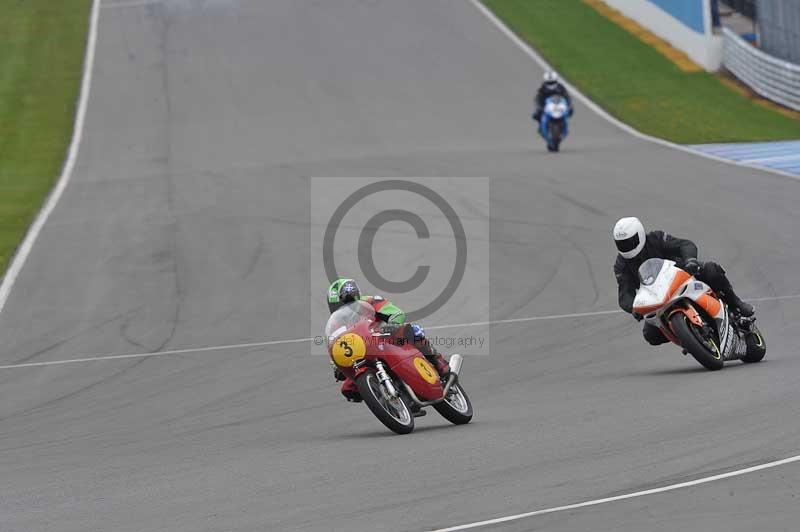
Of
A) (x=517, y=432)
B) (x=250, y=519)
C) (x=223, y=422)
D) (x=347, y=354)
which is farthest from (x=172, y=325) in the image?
(x=250, y=519)

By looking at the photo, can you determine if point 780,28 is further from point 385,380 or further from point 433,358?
point 385,380

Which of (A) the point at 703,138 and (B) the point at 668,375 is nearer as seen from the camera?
(B) the point at 668,375

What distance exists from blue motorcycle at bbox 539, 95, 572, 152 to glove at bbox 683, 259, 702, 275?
17.0 meters

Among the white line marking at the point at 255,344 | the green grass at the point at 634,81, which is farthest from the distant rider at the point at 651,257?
the green grass at the point at 634,81

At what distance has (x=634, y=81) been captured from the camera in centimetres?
3594

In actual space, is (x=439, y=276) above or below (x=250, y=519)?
below

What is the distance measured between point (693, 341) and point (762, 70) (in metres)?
24.9

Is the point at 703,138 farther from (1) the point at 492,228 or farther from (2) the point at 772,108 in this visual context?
(1) the point at 492,228

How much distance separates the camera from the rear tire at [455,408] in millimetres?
10031

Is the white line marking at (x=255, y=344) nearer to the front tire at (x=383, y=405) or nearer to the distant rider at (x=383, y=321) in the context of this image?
the distant rider at (x=383, y=321)

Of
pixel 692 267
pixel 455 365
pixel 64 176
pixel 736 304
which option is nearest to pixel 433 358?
pixel 455 365

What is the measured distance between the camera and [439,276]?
17.9 metres

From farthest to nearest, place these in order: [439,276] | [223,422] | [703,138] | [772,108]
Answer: [772,108]
[703,138]
[439,276]
[223,422]

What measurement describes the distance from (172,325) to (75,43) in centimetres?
2774
